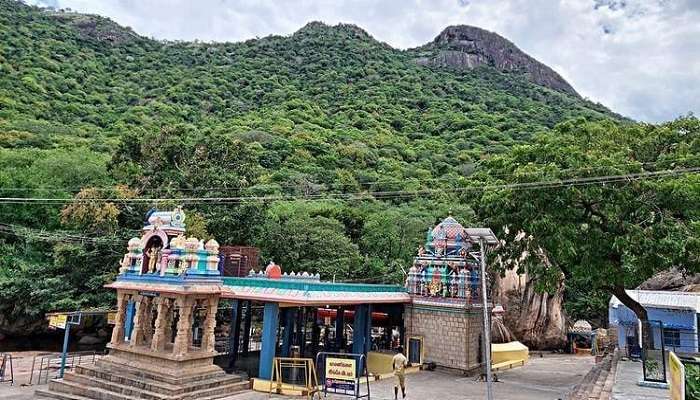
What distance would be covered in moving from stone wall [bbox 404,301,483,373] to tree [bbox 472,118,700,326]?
315cm

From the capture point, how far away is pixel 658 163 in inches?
626

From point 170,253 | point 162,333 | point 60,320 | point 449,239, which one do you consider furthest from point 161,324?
point 449,239

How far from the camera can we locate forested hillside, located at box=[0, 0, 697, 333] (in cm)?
2534

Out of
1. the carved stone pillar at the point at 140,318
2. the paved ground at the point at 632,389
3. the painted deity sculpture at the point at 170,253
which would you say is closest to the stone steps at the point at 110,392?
the carved stone pillar at the point at 140,318

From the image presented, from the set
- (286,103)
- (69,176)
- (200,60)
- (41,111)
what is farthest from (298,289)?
(200,60)

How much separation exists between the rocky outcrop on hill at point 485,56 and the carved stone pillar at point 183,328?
3777 inches

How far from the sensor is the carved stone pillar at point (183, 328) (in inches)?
534

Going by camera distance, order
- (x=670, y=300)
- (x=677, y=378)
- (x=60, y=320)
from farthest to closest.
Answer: (x=670, y=300), (x=60, y=320), (x=677, y=378)

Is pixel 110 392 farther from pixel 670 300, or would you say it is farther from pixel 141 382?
pixel 670 300

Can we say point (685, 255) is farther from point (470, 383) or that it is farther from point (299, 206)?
point (299, 206)

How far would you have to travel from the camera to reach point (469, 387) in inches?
609

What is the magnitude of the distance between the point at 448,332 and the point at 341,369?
730cm

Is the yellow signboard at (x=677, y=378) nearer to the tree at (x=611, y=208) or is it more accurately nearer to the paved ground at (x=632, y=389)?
the paved ground at (x=632, y=389)

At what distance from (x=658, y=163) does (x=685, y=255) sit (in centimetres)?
350
